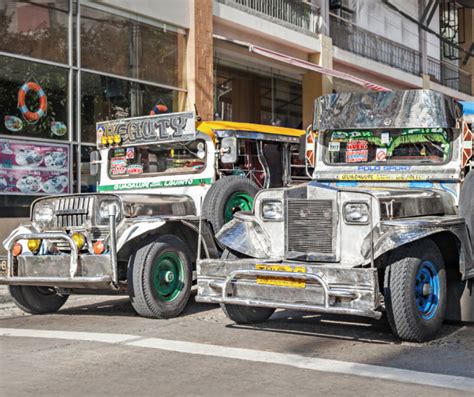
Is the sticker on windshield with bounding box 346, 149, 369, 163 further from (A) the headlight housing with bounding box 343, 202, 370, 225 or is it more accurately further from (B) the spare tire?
(A) the headlight housing with bounding box 343, 202, 370, 225

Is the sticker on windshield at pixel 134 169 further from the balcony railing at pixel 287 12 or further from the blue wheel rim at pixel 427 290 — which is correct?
the balcony railing at pixel 287 12

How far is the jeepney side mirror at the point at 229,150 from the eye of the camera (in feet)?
29.8

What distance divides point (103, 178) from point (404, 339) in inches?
204

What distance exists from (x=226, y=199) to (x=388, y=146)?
6.47 ft

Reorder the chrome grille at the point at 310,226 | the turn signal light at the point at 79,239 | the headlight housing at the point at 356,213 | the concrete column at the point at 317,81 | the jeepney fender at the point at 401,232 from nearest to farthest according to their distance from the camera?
the jeepney fender at the point at 401,232 → the headlight housing at the point at 356,213 → the chrome grille at the point at 310,226 → the turn signal light at the point at 79,239 → the concrete column at the point at 317,81

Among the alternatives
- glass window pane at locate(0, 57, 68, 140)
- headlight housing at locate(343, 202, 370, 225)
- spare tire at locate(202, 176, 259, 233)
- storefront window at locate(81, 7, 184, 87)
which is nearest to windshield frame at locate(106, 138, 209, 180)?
spare tire at locate(202, 176, 259, 233)

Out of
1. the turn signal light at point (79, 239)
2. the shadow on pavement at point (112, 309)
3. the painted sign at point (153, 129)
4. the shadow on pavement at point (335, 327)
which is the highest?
the painted sign at point (153, 129)

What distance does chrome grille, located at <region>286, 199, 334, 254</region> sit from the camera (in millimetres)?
6949

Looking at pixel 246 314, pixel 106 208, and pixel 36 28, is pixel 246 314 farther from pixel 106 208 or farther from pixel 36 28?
pixel 36 28

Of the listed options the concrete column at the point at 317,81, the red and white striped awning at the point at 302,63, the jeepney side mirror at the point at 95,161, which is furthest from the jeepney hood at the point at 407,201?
the concrete column at the point at 317,81

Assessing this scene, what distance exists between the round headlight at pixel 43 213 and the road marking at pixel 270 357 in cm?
146

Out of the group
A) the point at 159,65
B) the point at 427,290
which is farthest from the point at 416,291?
the point at 159,65

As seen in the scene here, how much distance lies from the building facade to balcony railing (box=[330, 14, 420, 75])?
64mm

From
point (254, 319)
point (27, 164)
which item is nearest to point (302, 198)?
point (254, 319)
